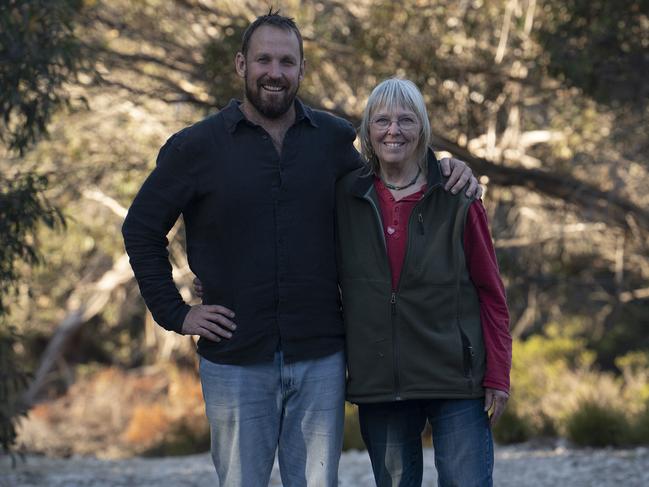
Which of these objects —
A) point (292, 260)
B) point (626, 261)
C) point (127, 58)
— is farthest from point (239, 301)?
point (626, 261)

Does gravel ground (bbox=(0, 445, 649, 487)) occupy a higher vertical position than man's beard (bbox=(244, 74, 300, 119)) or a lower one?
lower

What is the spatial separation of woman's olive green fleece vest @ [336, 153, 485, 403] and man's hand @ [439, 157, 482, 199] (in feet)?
0.10

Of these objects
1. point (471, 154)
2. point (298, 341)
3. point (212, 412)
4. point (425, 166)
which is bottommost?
point (212, 412)

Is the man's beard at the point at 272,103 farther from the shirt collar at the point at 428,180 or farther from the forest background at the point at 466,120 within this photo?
the forest background at the point at 466,120

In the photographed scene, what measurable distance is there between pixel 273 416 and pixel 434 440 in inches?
22.3

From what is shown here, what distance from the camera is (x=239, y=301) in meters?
3.79

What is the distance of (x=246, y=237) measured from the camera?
12.3ft

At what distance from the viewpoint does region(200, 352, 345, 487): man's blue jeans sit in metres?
3.76

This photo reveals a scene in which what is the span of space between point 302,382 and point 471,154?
6.83m

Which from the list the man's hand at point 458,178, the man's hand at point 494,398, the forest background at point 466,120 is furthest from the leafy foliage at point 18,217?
the man's hand at point 494,398

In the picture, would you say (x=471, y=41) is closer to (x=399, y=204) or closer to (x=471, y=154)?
(x=471, y=154)

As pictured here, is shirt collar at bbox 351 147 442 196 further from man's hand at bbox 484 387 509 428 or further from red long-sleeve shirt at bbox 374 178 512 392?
man's hand at bbox 484 387 509 428

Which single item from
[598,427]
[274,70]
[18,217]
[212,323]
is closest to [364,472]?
[598,427]

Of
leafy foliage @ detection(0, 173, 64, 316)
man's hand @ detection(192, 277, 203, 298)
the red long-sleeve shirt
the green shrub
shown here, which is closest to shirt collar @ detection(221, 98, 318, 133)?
the red long-sleeve shirt
